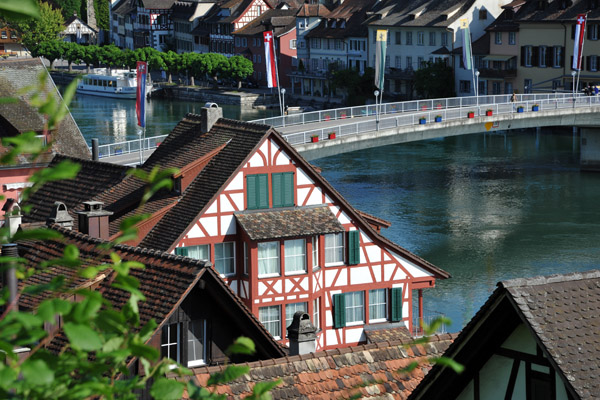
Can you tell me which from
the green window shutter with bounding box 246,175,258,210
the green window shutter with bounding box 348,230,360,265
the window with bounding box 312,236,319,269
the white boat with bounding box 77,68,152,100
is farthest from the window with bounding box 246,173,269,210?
the white boat with bounding box 77,68,152,100

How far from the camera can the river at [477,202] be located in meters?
34.3

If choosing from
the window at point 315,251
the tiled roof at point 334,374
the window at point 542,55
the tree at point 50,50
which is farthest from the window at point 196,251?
the tree at point 50,50

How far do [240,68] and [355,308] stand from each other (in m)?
73.4

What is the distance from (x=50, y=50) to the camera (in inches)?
4656

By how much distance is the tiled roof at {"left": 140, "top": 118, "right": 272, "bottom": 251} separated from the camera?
75.4 ft

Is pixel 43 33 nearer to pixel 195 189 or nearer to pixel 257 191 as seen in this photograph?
pixel 195 189

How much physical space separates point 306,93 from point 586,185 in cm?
4124

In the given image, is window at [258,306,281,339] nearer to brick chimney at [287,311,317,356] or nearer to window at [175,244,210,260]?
window at [175,244,210,260]

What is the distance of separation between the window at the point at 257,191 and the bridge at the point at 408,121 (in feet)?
54.3

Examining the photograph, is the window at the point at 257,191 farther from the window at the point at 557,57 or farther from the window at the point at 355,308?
the window at the point at 557,57

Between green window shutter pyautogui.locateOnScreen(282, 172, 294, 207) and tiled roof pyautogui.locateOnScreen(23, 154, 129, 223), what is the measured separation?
3.23 metres

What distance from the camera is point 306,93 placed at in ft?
299

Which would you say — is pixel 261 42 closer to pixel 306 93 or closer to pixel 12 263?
pixel 306 93

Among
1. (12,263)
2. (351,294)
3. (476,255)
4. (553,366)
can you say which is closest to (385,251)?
(351,294)
